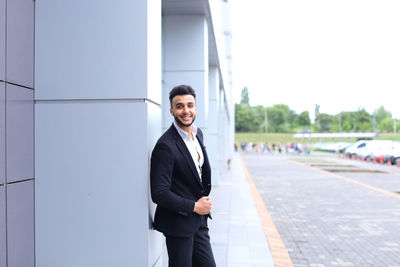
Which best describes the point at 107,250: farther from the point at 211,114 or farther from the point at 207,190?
the point at 211,114

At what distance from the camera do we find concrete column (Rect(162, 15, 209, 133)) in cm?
876

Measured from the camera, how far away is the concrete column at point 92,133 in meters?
2.89

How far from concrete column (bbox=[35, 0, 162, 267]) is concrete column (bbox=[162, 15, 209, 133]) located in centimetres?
579

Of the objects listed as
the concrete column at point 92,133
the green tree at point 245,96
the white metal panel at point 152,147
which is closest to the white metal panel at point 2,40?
the concrete column at point 92,133

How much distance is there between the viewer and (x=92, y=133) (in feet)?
9.53

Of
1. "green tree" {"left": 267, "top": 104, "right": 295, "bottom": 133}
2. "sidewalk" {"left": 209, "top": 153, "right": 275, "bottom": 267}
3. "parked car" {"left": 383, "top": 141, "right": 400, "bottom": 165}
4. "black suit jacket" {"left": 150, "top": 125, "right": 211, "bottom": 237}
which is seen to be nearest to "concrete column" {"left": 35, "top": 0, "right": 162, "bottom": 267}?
"black suit jacket" {"left": 150, "top": 125, "right": 211, "bottom": 237}

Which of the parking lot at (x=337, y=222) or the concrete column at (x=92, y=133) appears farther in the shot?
the parking lot at (x=337, y=222)

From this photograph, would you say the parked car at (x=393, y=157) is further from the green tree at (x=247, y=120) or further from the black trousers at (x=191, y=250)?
the green tree at (x=247, y=120)

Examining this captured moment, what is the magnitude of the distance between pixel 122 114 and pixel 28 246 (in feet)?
3.78

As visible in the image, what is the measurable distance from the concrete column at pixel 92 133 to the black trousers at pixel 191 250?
22cm

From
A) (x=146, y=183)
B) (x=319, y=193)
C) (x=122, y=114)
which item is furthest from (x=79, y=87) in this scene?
(x=319, y=193)

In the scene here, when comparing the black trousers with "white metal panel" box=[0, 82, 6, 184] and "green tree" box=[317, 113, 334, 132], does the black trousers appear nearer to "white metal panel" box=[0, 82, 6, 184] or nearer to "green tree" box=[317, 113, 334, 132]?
"white metal panel" box=[0, 82, 6, 184]

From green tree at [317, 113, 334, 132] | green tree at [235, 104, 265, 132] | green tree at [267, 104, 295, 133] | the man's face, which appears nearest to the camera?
the man's face

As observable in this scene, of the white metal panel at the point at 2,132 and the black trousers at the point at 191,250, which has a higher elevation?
the white metal panel at the point at 2,132
